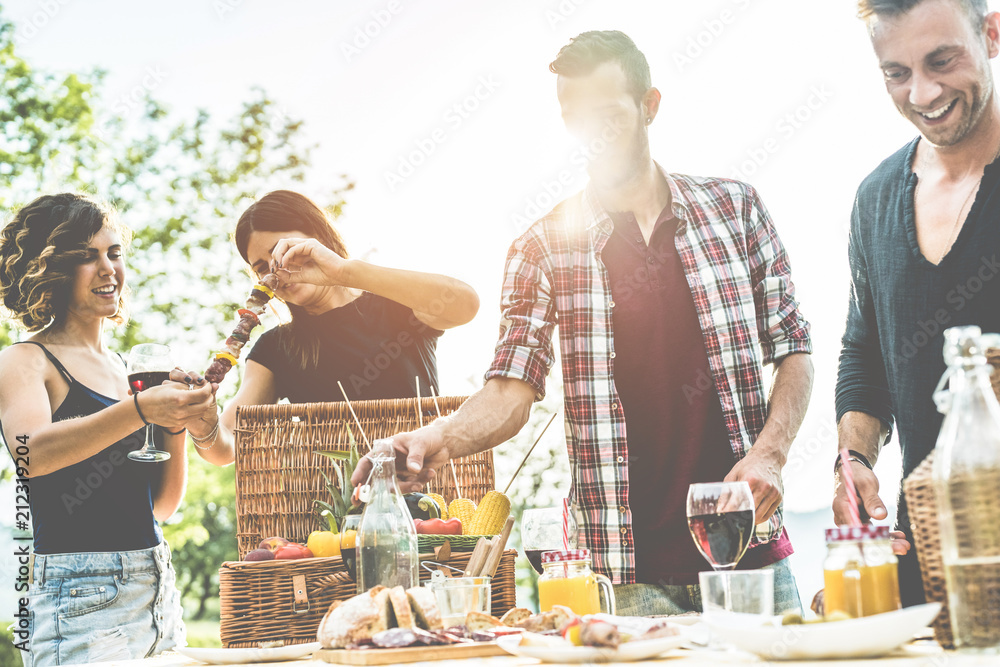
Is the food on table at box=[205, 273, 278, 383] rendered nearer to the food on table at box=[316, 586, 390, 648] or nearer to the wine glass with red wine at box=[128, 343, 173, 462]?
the wine glass with red wine at box=[128, 343, 173, 462]

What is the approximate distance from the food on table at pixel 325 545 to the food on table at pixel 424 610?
0.59 metres

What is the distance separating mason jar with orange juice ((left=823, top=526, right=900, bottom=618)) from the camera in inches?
46.8

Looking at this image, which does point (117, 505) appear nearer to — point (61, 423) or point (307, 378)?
point (61, 423)

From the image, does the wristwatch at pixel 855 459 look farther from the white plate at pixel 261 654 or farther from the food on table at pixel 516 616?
the white plate at pixel 261 654

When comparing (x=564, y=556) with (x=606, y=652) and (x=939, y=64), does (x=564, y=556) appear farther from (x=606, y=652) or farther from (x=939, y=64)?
(x=939, y=64)

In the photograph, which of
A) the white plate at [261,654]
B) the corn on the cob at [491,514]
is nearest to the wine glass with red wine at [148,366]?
the corn on the cob at [491,514]

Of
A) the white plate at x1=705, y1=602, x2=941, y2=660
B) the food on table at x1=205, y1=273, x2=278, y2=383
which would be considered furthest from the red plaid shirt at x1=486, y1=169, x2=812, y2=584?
the white plate at x1=705, y1=602, x2=941, y2=660

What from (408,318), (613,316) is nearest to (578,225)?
(613,316)

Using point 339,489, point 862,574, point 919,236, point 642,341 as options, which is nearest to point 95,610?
point 339,489

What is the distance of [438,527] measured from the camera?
2.05 metres

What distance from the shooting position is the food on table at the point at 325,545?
6.74 feet

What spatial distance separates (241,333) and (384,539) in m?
0.74

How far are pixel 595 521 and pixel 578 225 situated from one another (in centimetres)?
90

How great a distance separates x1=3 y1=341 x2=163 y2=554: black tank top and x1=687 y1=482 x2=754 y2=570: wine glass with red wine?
2.11 m
